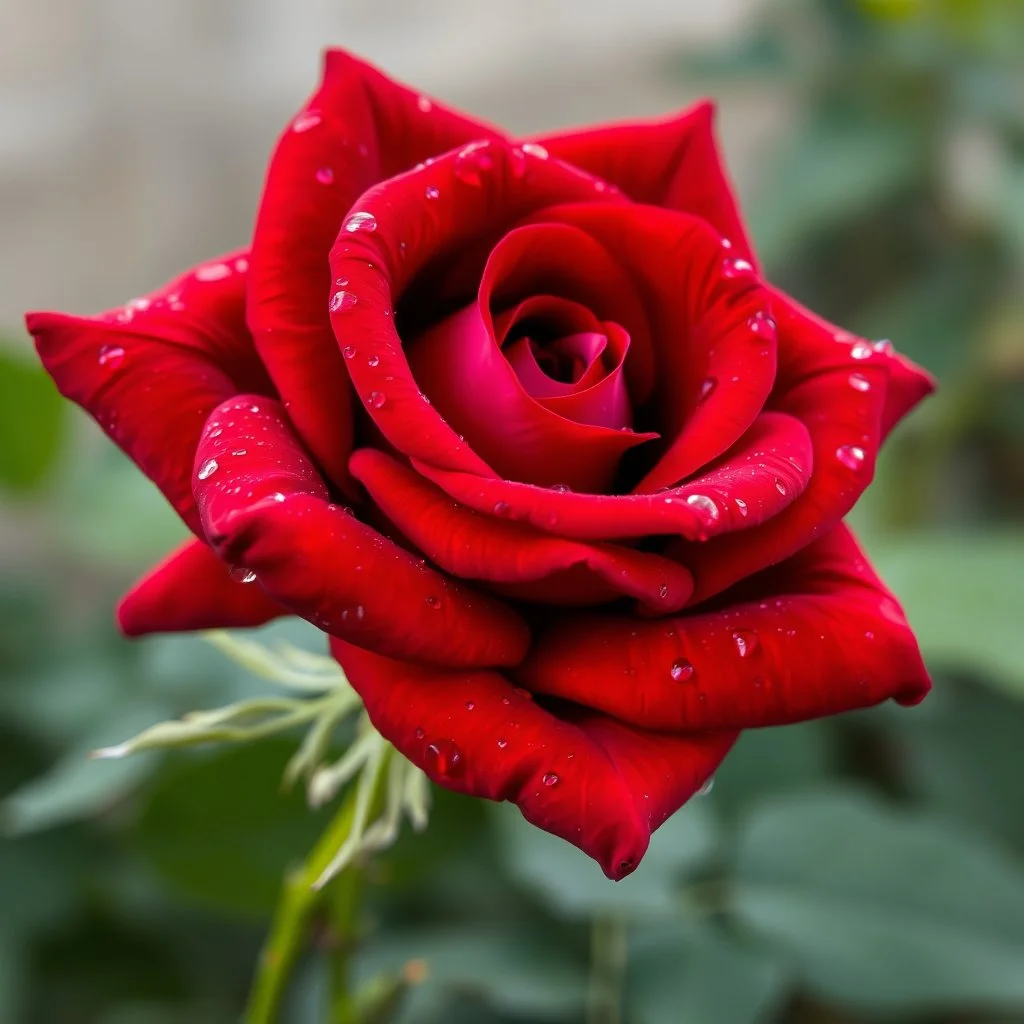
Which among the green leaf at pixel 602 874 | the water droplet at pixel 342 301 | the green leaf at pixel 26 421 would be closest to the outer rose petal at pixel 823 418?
the water droplet at pixel 342 301

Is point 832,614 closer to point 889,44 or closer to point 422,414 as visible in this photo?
point 422,414

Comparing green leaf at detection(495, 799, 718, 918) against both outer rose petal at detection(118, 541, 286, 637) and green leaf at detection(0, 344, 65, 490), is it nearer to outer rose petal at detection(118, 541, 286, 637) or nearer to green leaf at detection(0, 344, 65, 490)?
outer rose petal at detection(118, 541, 286, 637)

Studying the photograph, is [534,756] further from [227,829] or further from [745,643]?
[227,829]

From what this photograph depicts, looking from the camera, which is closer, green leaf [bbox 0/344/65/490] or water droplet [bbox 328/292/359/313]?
water droplet [bbox 328/292/359/313]

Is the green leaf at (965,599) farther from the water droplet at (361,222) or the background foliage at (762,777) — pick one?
the water droplet at (361,222)

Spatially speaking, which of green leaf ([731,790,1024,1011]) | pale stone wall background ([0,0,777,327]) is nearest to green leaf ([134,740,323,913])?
green leaf ([731,790,1024,1011])

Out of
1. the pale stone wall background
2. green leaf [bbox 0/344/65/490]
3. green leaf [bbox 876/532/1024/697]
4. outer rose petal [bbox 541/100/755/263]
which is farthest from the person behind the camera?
the pale stone wall background
